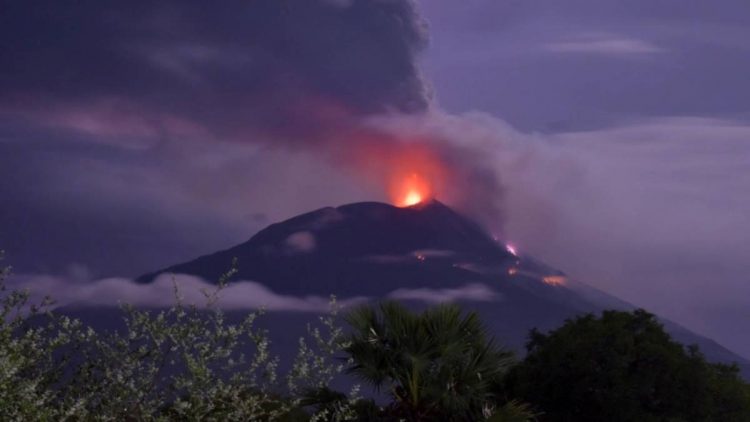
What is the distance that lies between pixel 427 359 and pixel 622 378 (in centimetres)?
1152

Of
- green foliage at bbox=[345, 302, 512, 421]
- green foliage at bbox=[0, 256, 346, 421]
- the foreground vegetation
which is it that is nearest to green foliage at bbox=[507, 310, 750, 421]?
the foreground vegetation

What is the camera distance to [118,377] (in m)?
15.1

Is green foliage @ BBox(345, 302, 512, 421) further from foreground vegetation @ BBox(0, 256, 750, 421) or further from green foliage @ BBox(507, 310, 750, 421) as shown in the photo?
green foliage @ BBox(507, 310, 750, 421)

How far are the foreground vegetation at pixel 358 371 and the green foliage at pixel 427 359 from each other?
0.04 meters

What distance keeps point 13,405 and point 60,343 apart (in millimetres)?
1398

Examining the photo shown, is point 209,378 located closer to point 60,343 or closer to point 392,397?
point 60,343

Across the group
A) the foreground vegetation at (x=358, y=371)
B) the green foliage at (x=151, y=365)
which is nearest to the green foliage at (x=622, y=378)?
the foreground vegetation at (x=358, y=371)

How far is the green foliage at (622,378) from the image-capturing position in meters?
34.8

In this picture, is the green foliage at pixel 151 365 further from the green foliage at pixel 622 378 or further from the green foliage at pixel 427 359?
the green foliage at pixel 622 378

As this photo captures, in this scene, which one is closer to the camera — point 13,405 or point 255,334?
point 13,405

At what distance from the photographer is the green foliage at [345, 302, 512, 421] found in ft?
82.8

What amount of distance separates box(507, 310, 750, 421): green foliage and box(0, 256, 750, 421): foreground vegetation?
0.16 ft

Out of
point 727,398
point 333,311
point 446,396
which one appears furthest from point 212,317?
point 727,398

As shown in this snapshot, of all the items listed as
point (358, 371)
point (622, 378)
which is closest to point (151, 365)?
point (358, 371)
